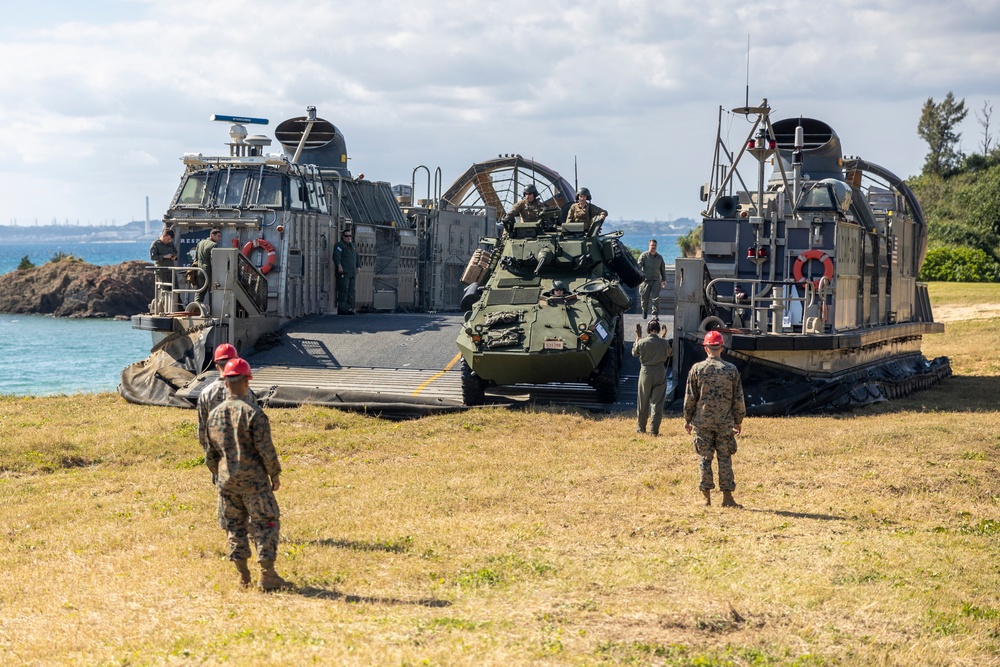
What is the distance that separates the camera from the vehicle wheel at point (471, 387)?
683 inches

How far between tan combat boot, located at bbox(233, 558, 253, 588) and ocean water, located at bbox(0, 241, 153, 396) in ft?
66.6

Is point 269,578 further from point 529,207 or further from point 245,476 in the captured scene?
point 529,207

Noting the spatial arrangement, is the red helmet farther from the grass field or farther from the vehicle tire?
the vehicle tire

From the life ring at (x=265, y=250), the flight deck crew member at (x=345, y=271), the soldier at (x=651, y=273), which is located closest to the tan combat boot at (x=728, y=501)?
the soldier at (x=651, y=273)

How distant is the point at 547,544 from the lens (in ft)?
31.9

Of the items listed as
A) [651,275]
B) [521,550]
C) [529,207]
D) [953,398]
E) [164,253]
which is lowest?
[521,550]

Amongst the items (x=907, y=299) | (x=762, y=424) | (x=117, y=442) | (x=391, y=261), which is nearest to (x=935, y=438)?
(x=762, y=424)

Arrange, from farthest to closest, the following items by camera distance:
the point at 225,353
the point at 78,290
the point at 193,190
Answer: the point at 78,290 < the point at 193,190 < the point at 225,353

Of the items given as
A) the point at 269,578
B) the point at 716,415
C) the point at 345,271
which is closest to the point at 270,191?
the point at 345,271

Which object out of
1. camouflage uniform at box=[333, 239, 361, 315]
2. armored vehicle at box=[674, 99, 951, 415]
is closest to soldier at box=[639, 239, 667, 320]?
armored vehicle at box=[674, 99, 951, 415]

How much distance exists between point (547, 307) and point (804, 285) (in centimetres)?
404

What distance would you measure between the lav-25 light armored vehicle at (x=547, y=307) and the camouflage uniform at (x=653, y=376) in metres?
1.40

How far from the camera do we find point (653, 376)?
49.8 ft

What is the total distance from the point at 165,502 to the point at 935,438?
27.3 feet
